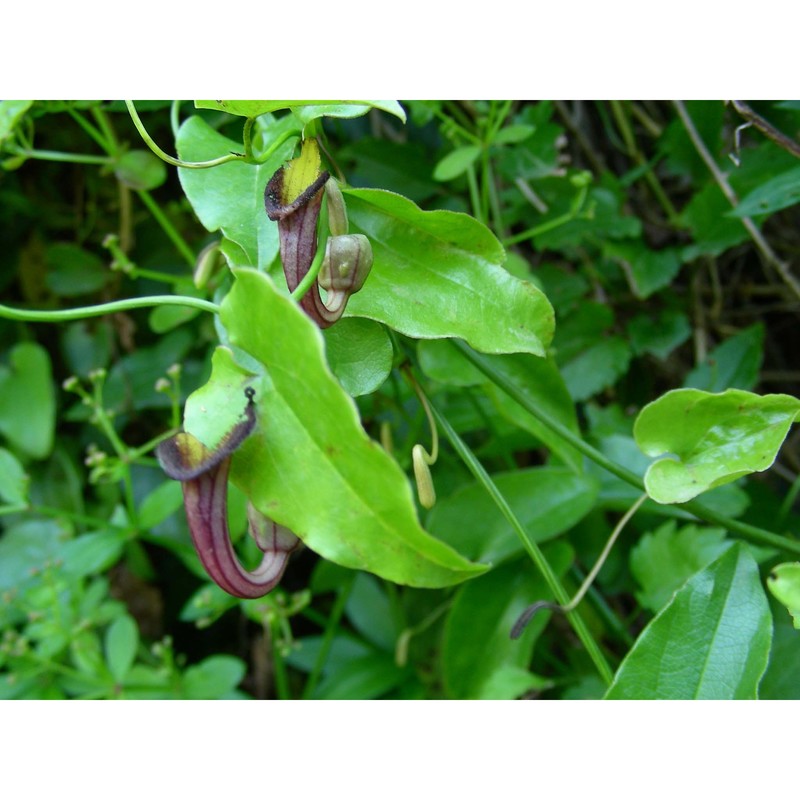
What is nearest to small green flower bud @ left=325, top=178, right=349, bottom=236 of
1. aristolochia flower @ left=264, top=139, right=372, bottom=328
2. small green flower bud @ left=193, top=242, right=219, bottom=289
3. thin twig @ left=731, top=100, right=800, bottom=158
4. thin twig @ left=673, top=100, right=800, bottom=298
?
aristolochia flower @ left=264, top=139, right=372, bottom=328


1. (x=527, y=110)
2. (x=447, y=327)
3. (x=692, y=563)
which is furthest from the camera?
(x=527, y=110)

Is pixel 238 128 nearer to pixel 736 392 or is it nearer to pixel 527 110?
pixel 527 110

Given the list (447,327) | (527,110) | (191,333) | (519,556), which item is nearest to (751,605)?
(447,327)

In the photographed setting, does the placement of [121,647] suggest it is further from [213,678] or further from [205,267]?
[205,267]

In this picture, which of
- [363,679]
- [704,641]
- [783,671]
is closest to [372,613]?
[363,679]

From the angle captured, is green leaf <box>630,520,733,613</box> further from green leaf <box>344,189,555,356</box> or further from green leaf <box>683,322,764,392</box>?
green leaf <box>344,189,555,356</box>
